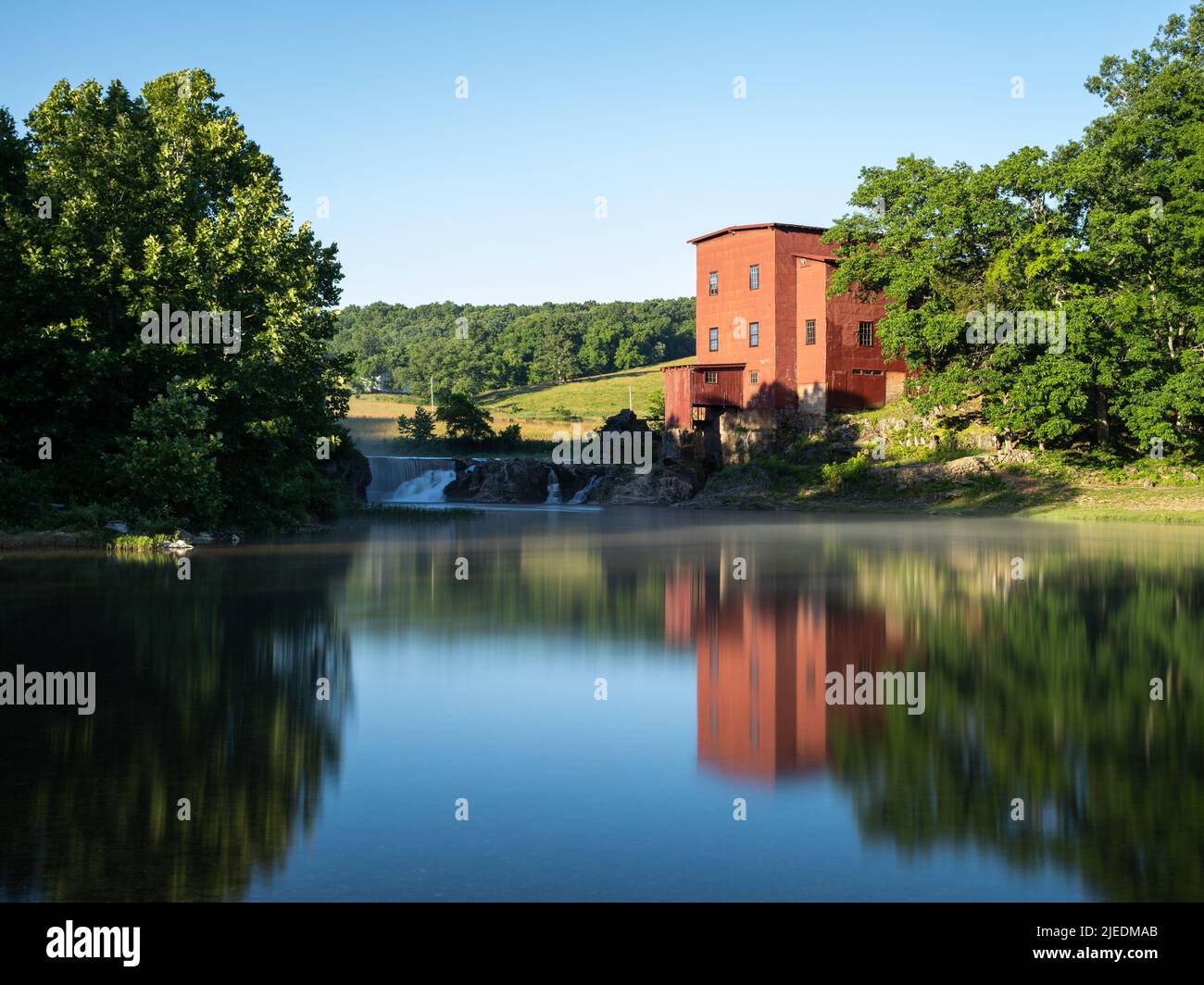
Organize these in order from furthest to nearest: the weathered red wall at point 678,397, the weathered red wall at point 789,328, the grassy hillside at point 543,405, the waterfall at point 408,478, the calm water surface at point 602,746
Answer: the grassy hillside at point 543,405 → the waterfall at point 408,478 → the weathered red wall at point 678,397 → the weathered red wall at point 789,328 → the calm water surface at point 602,746

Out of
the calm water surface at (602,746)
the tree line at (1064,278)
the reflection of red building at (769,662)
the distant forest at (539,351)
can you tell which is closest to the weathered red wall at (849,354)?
the tree line at (1064,278)

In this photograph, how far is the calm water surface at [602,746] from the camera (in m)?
6.67

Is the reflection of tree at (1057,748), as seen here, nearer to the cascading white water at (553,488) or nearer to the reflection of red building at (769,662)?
the reflection of red building at (769,662)

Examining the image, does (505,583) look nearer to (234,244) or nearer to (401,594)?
(401,594)

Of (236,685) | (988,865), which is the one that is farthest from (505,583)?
(988,865)

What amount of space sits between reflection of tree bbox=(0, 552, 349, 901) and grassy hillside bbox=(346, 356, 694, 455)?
265 ft

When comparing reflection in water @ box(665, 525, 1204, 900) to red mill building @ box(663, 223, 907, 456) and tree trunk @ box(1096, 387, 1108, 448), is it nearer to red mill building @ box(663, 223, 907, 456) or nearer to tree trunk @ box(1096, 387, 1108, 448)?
tree trunk @ box(1096, 387, 1108, 448)

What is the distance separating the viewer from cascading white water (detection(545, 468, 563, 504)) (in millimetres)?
71062

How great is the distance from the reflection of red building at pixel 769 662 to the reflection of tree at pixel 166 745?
11.9 ft

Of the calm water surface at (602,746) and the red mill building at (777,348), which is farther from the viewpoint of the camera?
the red mill building at (777,348)

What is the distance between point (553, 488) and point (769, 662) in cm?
5816

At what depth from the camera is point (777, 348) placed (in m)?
66.2

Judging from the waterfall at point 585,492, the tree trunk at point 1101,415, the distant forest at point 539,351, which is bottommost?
the waterfall at point 585,492
